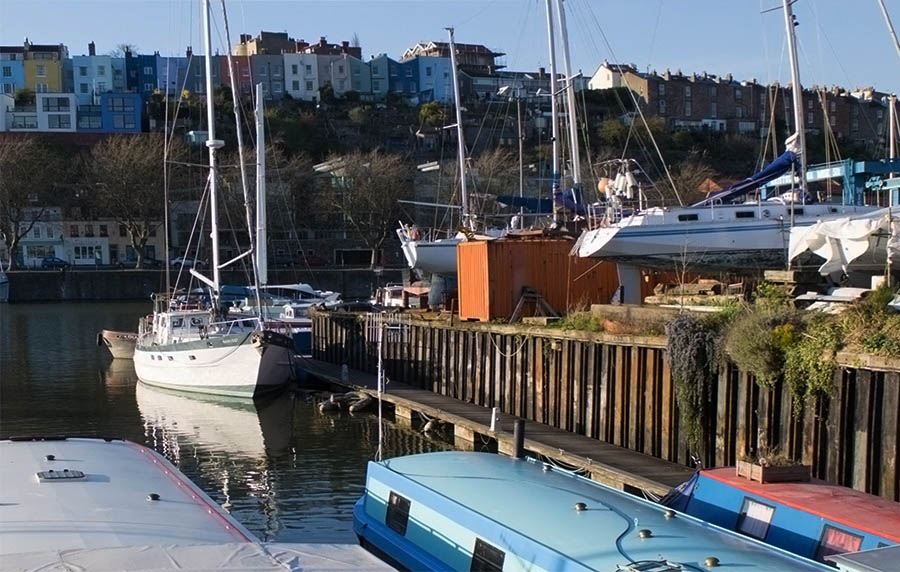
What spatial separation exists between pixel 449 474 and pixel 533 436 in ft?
29.0

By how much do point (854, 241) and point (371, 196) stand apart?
266 ft

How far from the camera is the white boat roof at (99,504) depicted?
9.93 metres

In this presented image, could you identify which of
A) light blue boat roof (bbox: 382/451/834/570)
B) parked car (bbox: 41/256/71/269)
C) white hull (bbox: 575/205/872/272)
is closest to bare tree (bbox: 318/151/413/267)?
parked car (bbox: 41/256/71/269)

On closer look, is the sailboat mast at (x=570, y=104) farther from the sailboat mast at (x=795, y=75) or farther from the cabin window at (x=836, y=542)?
the cabin window at (x=836, y=542)

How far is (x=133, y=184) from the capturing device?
10125 cm

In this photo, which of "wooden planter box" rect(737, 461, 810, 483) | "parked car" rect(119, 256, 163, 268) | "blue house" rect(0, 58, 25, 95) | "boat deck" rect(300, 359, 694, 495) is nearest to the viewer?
"wooden planter box" rect(737, 461, 810, 483)

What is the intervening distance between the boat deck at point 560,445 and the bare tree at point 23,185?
256 ft

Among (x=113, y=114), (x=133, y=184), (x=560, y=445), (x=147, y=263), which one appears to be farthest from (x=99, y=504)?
(x=113, y=114)

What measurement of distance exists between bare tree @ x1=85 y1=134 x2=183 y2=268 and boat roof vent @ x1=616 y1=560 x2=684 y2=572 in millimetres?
93932

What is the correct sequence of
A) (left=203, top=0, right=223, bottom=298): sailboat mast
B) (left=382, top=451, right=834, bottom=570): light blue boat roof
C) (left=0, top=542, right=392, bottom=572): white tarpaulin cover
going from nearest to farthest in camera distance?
(left=0, top=542, right=392, bottom=572): white tarpaulin cover → (left=382, top=451, right=834, bottom=570): light blue boat roof → (left=203, top=0, right=223, bottom=298): sailboat mast

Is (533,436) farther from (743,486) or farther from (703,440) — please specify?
(743,486)

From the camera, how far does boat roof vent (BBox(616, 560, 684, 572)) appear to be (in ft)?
32.9

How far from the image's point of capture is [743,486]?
1298cm

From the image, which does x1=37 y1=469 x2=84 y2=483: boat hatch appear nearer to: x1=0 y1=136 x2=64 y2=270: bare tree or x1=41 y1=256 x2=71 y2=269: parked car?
x1=0 y1=136 x2=64 y2=270: bare tree
